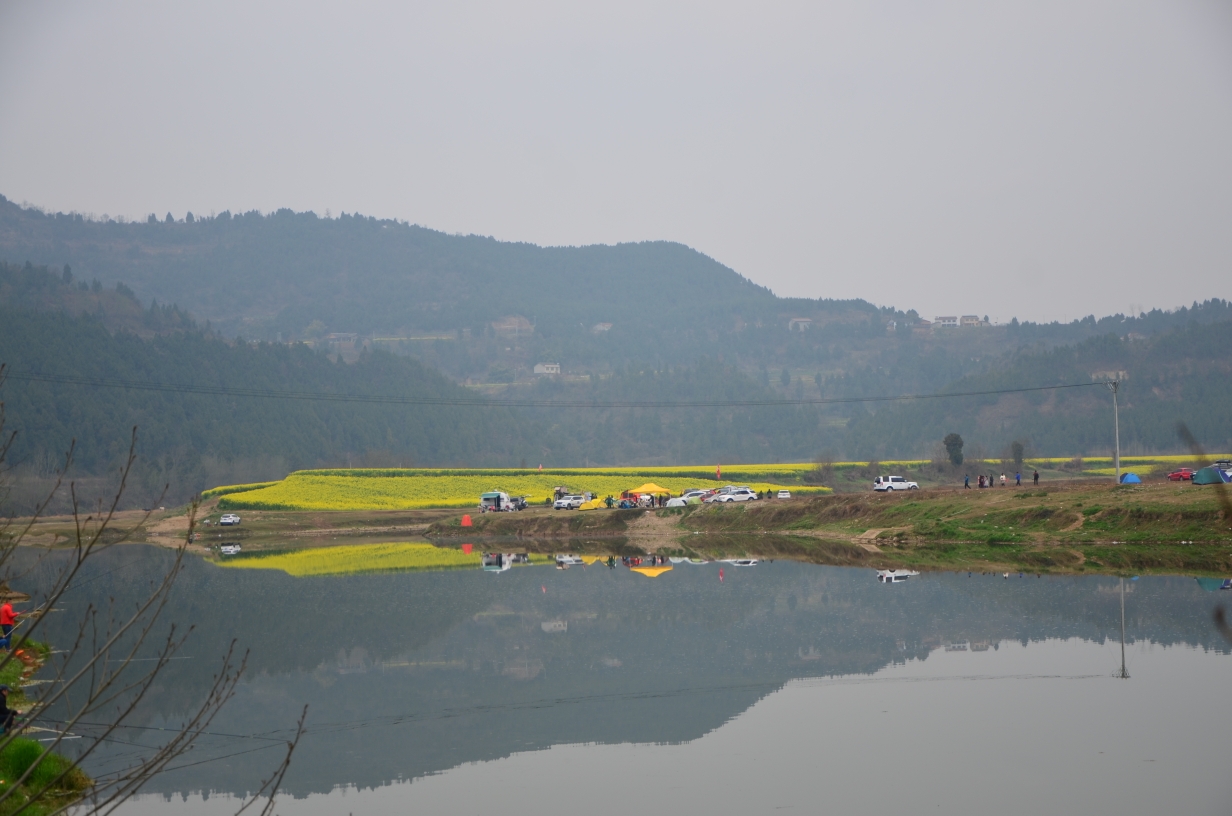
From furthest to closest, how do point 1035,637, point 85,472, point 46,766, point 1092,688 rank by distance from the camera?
point 85,472, point 1035,637, point 1092,688, point 46,766

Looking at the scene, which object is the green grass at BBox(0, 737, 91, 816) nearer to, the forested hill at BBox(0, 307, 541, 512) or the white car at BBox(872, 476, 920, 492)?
the white car at BBox(872, 476, 920, 492)

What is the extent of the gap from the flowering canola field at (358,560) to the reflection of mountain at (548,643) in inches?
196

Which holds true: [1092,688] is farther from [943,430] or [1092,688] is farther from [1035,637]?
[943,430]

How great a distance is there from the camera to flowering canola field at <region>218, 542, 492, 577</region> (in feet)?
157

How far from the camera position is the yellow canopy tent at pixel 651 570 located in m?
42.4

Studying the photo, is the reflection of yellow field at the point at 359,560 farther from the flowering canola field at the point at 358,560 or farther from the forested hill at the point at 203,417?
the forested hill at the point at 203,417

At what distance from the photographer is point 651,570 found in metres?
44.1

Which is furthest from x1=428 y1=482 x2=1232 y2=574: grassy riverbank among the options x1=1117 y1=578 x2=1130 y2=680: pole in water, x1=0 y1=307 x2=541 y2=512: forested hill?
x1=0 y1=307 x2=541 y2=512: forested hill

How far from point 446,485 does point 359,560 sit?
36.6 meters

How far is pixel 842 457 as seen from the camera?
186 metres

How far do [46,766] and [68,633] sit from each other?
19.2 meters

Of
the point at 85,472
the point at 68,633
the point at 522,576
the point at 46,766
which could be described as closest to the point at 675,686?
the point at 46,766

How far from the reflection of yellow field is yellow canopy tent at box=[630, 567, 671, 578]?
7.75 m

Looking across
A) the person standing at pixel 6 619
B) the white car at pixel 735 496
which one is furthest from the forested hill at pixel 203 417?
the person standing at pixel 6 619
